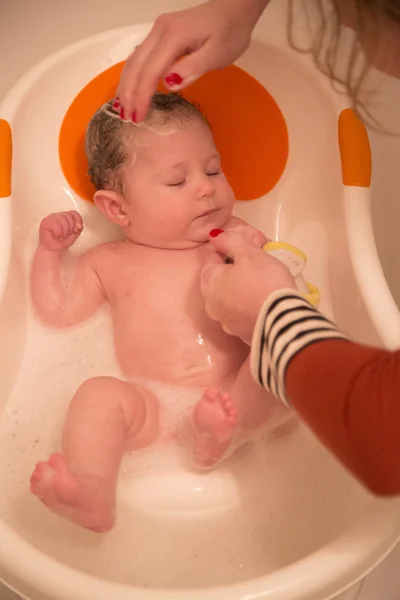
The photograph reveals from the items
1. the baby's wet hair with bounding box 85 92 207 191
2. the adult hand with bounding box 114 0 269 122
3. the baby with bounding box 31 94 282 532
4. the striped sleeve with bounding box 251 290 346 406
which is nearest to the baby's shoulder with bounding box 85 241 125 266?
the baby with bounding box 31 94 282 532

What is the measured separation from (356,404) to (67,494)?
407 mm

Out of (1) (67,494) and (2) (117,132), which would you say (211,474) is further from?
(2) (117,132)

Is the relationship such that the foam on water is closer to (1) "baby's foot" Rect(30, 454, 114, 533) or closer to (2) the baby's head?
(1) "baby's foot" Rect(30, 454, 114, 533)

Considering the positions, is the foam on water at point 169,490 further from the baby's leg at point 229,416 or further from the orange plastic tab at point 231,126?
the orange plastic tab at point 231,126

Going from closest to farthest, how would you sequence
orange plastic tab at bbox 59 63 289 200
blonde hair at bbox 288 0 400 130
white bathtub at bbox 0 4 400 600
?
white bathtub at bbox 0 4 400 600, blonde hair at bbox 288 0 400 130, orange plastic tab at bbox 59 63 289 200

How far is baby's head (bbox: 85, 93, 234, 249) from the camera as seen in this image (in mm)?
1080

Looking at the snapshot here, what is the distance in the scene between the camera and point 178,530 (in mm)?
926

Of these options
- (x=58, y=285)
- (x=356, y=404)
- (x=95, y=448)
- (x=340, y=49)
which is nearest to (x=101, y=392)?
(x=95, y=448)

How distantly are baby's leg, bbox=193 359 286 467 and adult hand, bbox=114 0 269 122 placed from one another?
48 centimetres

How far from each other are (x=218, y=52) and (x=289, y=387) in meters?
0.65

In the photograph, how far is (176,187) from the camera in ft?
3.56

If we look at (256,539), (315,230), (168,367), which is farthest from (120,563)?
(315,230)

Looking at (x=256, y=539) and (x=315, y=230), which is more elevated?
(x=315, y=230)

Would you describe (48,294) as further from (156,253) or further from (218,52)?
(218,52)
